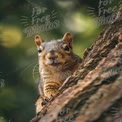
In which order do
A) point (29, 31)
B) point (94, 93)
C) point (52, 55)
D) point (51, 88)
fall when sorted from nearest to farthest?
point (94, 93)
point (51, 88)
point (52, 55)
point (29, 31)

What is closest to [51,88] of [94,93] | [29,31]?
[94,93]

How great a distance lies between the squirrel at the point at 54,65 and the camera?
5828 mm

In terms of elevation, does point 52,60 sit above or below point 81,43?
below

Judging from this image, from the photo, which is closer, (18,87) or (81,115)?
(81,115)

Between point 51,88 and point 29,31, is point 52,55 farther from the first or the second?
point 29,31

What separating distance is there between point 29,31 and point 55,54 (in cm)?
213

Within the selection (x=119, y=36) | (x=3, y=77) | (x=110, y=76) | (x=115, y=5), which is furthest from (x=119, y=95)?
(x=3, y=77)

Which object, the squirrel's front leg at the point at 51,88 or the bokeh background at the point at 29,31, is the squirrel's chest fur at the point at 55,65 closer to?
the squirrel's front leg at the point at 51,88

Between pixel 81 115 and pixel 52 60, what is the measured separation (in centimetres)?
209

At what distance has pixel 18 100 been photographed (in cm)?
788

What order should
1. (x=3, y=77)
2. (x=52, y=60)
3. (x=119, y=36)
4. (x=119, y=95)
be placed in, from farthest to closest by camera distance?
(x=3, y=77) → (x=52, y=60) → (x=119, y=36) → (x=119, y=95)

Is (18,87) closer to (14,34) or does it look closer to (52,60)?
(14,34)

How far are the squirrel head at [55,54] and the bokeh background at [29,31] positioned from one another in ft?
4.32

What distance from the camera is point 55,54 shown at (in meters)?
5.91
